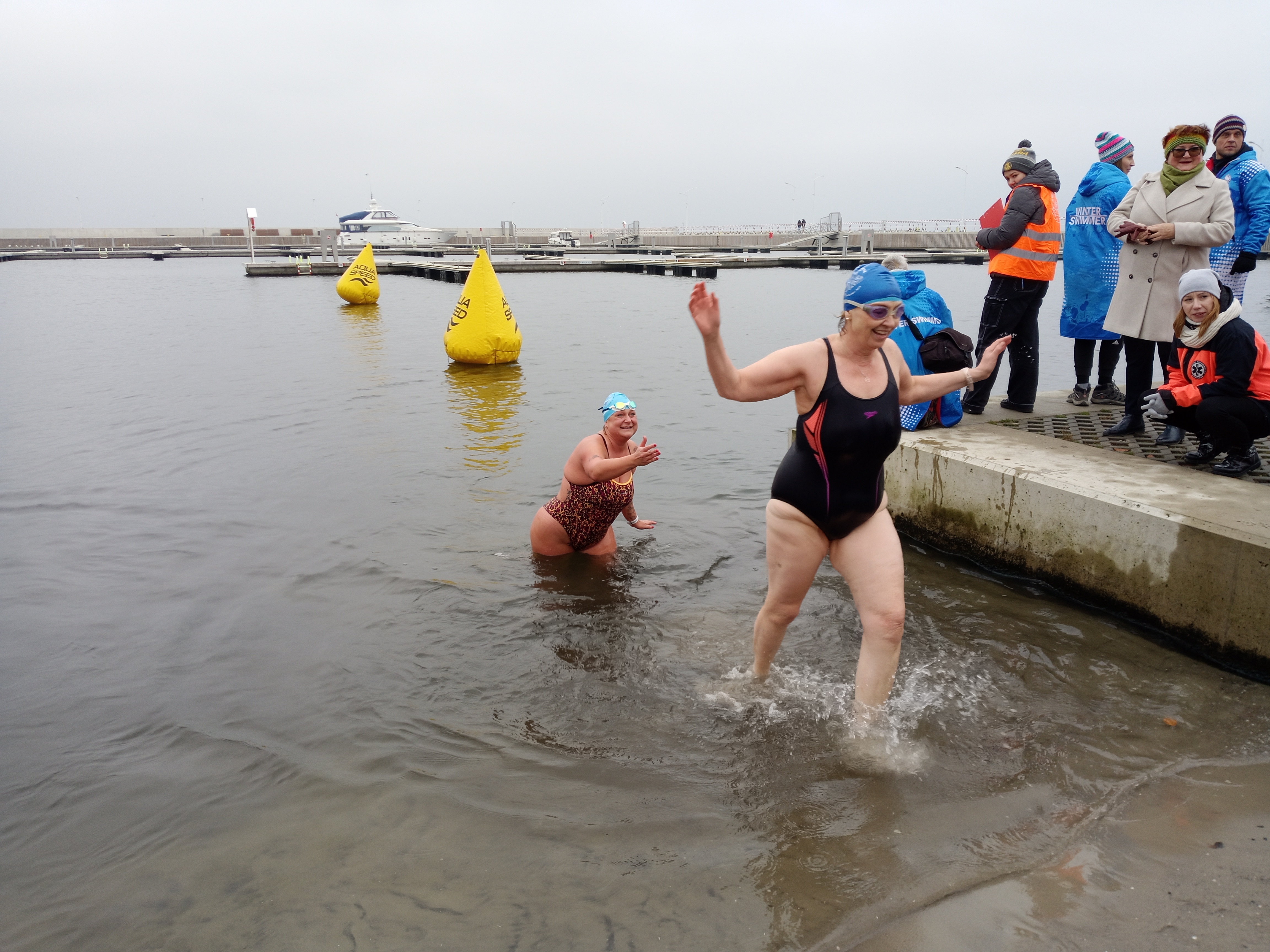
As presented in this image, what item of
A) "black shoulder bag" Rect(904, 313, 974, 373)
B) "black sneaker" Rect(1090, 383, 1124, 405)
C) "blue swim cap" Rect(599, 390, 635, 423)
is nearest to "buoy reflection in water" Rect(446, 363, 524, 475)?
"blue swim cap" Rect(599, 390, 635, 423)

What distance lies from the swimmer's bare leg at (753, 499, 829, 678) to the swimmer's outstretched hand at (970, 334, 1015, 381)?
43.0 inches

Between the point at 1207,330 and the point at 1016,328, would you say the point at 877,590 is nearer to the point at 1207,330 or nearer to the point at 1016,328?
the point at 1207,330

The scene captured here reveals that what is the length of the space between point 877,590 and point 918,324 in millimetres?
3539

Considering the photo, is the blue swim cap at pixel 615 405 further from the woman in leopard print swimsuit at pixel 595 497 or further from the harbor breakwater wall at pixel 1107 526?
the harbor breakwater wall at pixel 1107 526

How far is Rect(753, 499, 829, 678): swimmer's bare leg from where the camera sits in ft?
12.2

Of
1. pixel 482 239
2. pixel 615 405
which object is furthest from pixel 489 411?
pixel 482 239

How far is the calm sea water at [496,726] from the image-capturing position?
125 inches

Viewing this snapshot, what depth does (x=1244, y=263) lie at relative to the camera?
626 cm

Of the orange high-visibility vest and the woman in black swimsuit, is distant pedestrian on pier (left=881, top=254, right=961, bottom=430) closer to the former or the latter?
the orange high-visibility vest

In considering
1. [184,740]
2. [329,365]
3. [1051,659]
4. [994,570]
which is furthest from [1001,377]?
[184,740]

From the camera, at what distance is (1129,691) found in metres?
4.45

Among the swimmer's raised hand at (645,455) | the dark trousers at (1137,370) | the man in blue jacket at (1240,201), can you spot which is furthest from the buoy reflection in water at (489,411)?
the man in blue jacket at (1240,201)

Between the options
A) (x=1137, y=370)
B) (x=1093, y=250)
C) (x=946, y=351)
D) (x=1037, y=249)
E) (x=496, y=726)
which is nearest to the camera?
(x=496, y=726)

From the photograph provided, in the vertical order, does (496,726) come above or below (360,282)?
below
